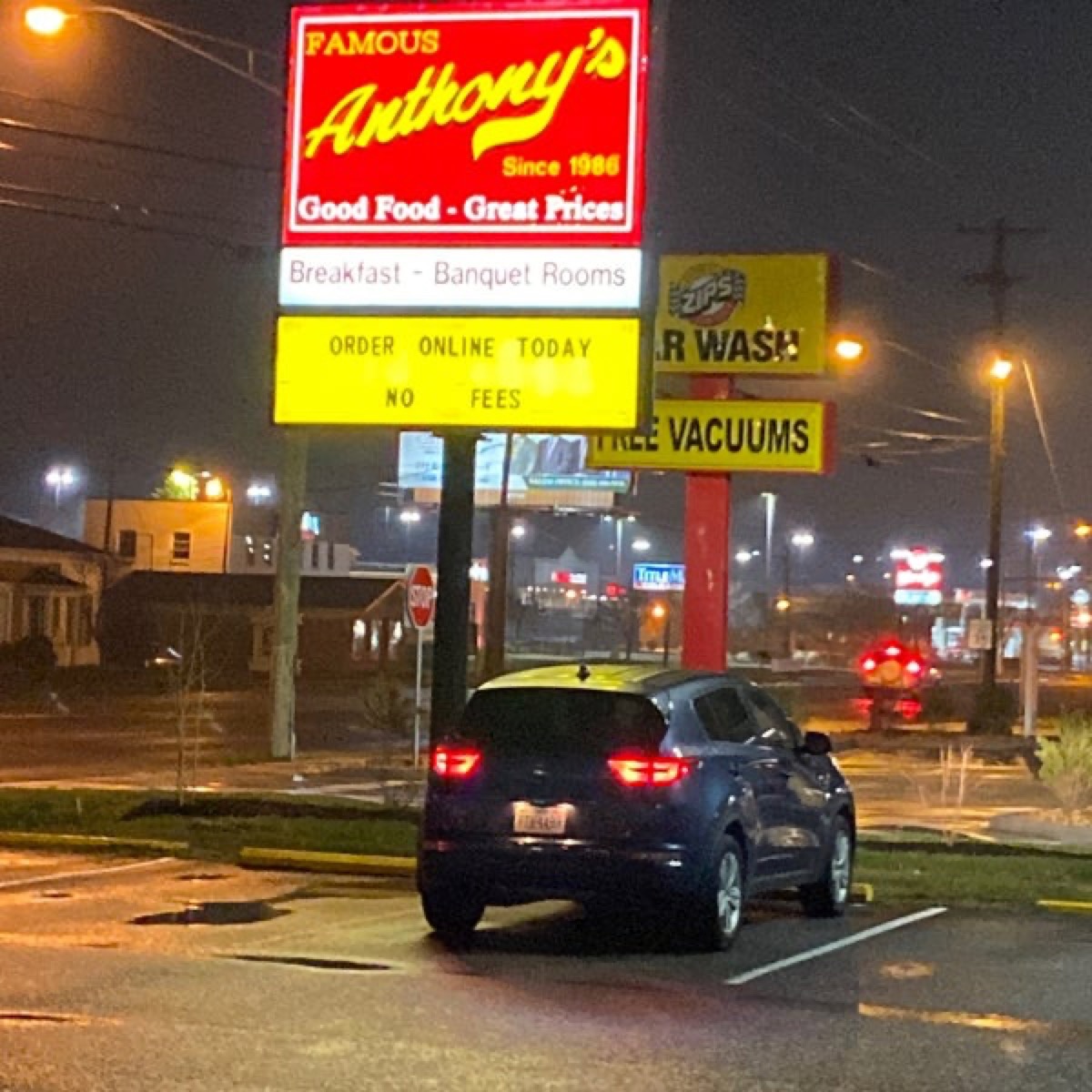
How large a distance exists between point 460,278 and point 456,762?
18.5ft

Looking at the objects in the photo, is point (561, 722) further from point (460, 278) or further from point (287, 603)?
point (287, 603)

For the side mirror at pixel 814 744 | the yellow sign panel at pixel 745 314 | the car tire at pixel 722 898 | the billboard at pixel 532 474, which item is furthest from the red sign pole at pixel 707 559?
the billboard at pixel 532 474

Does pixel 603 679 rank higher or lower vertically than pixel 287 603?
lower

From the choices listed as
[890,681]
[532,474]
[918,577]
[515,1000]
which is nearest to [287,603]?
[890,681]

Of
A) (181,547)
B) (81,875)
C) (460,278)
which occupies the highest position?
(181,547)

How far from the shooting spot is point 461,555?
16.9m

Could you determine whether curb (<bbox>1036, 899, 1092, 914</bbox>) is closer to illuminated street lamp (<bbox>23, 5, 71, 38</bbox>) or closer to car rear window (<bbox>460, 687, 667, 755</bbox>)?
car rear window (<bbox>460, 687, 667, 755</bbox>)

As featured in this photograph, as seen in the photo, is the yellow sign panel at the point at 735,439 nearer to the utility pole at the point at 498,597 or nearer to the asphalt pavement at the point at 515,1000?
the asphalt pavement at the point at 515,1000

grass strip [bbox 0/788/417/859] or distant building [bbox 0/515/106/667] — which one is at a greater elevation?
distant building [bbox 0/515/106/667]

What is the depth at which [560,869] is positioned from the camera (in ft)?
39.4

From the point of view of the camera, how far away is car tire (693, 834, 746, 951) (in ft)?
39.7

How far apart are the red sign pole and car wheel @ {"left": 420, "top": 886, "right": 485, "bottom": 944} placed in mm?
11364

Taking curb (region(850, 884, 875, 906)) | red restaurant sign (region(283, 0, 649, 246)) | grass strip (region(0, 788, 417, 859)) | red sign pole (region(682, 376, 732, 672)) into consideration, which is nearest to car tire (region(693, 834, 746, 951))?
curb (region(850, 884, 875, 906))

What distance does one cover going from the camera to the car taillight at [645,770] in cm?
1200
